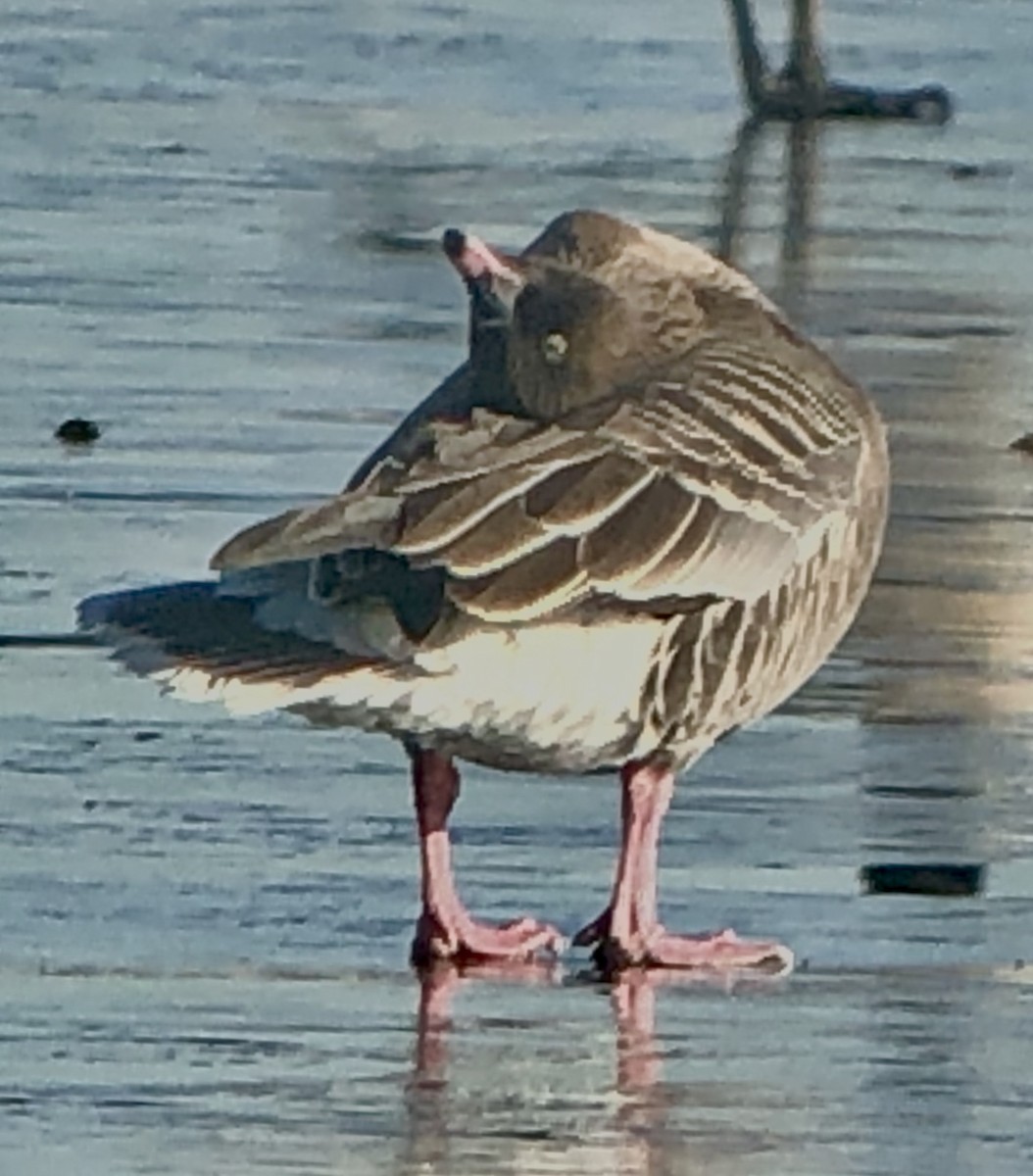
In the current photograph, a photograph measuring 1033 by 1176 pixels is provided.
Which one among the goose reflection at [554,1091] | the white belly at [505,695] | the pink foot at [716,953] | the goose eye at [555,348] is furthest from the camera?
the goose eye at [555,348]

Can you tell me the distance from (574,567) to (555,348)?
641mm

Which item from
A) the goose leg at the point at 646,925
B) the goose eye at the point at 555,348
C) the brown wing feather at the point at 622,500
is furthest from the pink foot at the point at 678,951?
the goose eye at the point at 555,348

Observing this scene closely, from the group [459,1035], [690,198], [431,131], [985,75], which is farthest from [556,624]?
[985,75]

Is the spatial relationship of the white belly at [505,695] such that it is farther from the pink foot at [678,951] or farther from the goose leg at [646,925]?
the pink foot at [678,951]

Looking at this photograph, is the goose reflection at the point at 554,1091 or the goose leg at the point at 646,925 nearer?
the goose reflection at the point at 554,1091

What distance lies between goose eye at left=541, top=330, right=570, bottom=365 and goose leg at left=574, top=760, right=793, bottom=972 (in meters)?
0.63

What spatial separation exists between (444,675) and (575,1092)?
0.86 m

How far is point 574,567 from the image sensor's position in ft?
24.6

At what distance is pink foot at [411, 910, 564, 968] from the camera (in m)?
7.70

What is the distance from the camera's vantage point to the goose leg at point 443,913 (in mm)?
7723

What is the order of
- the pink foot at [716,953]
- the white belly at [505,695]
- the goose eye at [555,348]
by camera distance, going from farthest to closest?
the goose eye at [555,348], the pink foot at [716,953], the white belly at [505,695]

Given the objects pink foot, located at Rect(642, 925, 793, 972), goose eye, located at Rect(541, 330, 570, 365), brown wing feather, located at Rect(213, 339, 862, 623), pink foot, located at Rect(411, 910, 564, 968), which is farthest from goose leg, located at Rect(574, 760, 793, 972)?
goose eye, located at Rect(541, 330, 570, 365)

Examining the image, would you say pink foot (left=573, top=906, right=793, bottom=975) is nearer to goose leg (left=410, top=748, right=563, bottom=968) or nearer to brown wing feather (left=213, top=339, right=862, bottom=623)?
goose leg (left=410, top=748, right=563, bottom=968)

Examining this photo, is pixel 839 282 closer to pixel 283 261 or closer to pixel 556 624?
pixel 283 261
